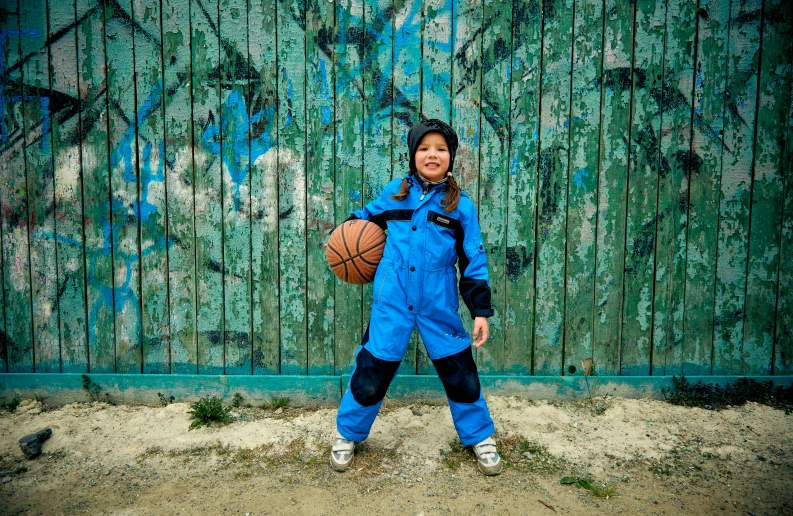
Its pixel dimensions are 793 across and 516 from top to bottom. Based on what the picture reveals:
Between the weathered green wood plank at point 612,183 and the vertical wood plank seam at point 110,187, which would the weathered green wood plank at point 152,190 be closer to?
the vertical wood plank seam at point 110,187

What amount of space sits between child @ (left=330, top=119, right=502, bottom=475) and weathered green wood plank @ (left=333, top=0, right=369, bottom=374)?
68cm

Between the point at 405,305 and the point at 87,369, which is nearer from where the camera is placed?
the point at 405,305

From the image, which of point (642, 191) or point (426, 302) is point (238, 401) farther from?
point (642, 191)

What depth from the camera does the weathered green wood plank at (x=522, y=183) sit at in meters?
3.17

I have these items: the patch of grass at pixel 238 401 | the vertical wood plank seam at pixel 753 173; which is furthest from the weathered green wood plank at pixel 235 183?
the vertical wood plank seam at pixel 753 173

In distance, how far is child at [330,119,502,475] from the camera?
2.50m

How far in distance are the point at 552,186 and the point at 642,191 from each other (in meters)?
0.58

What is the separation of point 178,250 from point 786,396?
407cm

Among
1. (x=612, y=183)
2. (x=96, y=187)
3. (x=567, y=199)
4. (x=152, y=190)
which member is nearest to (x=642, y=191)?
(x=612, y=183)

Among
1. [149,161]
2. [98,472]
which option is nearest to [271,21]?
[149,161]

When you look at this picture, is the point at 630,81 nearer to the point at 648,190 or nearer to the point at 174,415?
the point at 648,190

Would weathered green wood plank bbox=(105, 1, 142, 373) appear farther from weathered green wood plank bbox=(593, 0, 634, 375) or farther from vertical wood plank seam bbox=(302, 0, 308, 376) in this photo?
weathered green wood plank bbox=(593, 0, 634, 375)

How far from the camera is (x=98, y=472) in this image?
8.58ft

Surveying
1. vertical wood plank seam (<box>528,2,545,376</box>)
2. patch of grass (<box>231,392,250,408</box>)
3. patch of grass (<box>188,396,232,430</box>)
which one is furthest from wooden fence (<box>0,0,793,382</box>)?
patch of grass (<box>188,396,232,430</box>)
